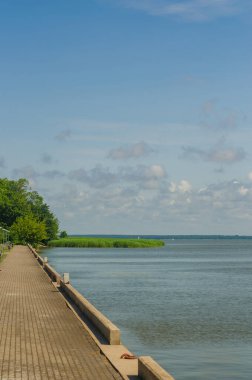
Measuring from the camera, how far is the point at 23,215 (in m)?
145

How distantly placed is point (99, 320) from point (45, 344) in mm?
3084

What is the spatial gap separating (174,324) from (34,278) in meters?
15.6

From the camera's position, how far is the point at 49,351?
1730 centimetres

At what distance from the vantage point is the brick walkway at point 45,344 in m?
14.7

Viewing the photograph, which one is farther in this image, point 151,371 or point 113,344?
point 113,344

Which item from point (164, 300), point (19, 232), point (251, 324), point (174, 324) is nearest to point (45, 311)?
point (174, 324)

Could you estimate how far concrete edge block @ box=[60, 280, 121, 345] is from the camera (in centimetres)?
1848

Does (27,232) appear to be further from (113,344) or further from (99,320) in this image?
(113,344)

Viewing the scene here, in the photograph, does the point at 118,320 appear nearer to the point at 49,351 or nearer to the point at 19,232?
the point at 49,351

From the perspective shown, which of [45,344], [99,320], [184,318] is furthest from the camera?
[184,318]

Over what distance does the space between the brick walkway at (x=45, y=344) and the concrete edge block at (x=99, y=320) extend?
547 mm

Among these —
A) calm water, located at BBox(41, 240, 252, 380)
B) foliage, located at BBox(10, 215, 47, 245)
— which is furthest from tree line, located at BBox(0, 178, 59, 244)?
calm water, located at BBox(41, 240, 252, 380)

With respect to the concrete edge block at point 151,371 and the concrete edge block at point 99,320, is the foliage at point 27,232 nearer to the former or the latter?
the concrete edge block at point 99,320

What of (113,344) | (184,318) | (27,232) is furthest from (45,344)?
(27,232)
